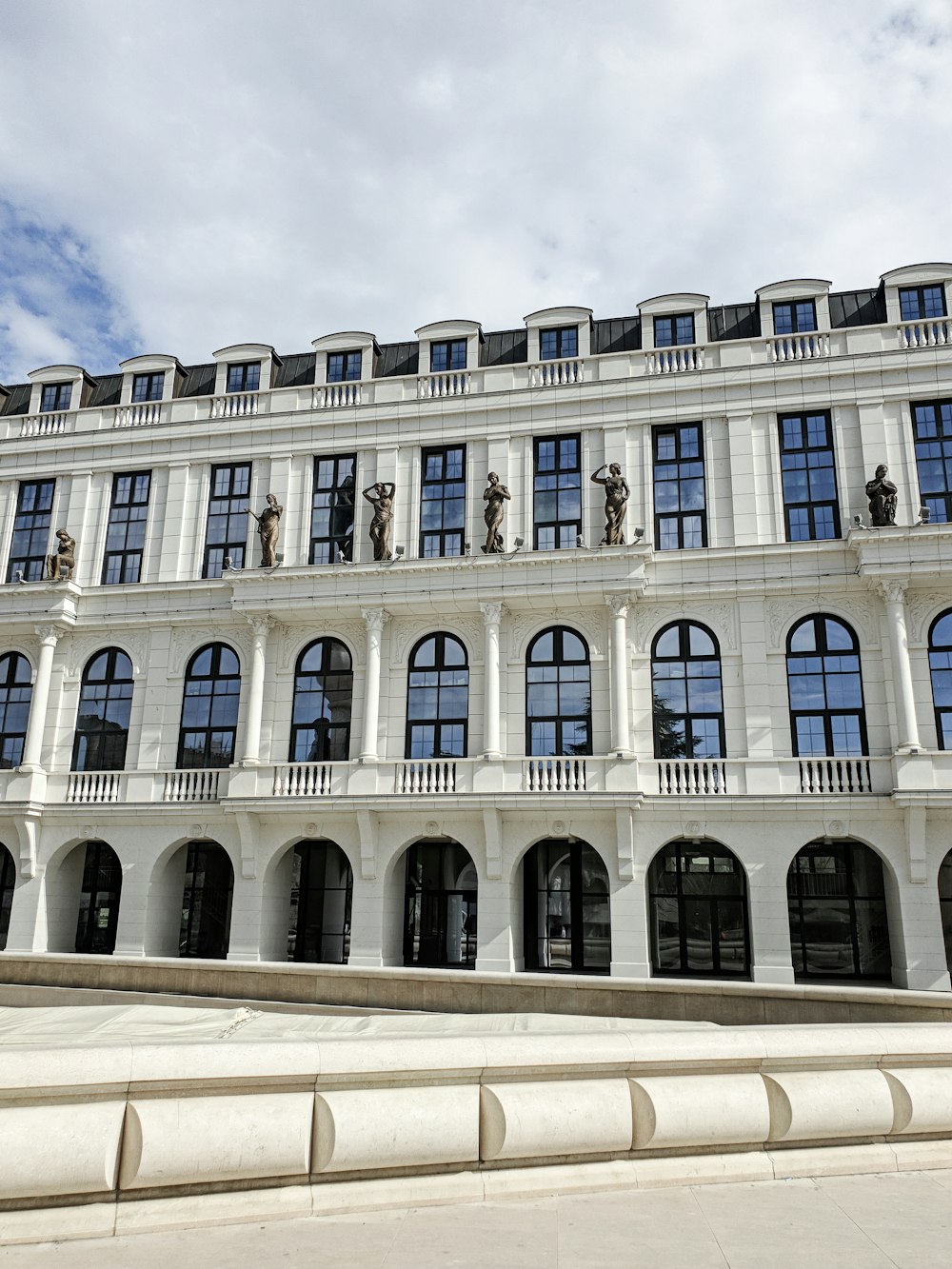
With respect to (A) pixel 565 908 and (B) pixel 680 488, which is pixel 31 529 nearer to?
(B) pixel 680 488

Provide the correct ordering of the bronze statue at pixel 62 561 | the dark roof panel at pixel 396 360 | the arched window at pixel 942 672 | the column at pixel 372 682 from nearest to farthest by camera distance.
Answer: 1. the arched window at pixel 942 672
2. the column at pixel 372 682
3. the bronze statue at pixel 62 561
4. the dark roof panel at pixel 396 360

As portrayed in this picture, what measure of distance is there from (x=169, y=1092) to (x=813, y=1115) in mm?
4286

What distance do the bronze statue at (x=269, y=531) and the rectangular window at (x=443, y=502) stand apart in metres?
4.81

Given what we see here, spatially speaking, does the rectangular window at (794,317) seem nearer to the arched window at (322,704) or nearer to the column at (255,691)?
the arched window at (322,704)

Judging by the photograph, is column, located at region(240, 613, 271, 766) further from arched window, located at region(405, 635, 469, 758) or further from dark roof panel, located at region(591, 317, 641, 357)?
dark roof panel, located at region(591, 317, 641, 357)

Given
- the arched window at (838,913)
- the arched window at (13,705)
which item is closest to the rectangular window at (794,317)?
the arched window at (838,913)

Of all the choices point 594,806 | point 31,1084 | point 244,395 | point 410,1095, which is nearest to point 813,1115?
point 410,1095

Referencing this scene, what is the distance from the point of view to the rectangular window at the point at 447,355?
3328cm

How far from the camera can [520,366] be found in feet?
105

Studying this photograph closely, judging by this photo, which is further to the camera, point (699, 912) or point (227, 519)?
point (227, 519)

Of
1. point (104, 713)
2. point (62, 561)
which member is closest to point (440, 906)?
point (104, 713)

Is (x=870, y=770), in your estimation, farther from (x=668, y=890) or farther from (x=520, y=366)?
(x=520, y=366)

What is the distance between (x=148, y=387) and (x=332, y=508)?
9.41m

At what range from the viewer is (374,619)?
98.1ft
